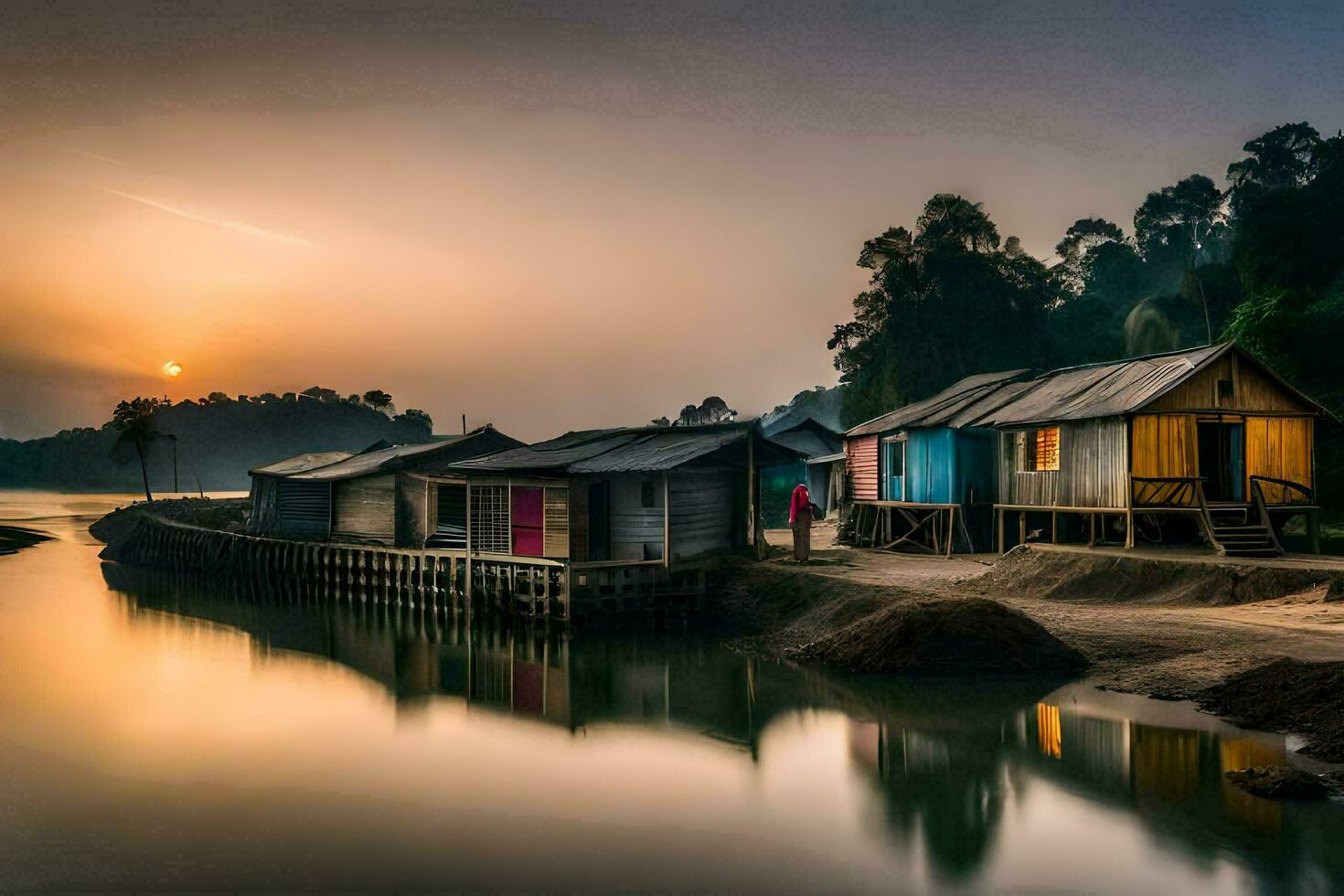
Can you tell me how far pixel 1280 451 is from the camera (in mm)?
24516

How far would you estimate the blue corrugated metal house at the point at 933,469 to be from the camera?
29.7m

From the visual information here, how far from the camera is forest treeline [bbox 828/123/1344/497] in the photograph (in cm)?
4422

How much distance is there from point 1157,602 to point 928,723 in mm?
7898

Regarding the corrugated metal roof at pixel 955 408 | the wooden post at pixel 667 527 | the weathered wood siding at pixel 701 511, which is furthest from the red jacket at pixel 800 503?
the corrugated metal roof at pixel 955 408

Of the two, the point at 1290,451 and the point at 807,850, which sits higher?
the point at 1290,451

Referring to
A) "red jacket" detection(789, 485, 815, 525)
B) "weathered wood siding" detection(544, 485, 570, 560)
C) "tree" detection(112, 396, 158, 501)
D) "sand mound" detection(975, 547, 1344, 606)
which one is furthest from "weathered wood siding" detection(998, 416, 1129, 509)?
"tree" detection(112, 396, 158, 501)

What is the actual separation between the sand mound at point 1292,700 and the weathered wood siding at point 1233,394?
10.5 metres

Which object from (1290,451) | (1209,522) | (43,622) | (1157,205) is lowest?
(43,622)

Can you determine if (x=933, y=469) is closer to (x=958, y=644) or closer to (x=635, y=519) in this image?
(x=635, y=519)

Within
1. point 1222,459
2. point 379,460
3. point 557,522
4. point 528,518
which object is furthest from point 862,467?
point 379,460

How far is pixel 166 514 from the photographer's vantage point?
181 feet

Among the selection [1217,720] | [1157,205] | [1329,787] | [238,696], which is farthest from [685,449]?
[1157,205]

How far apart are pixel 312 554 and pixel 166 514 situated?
24.0 m

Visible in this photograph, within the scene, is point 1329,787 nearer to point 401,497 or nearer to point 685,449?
point 685,449
